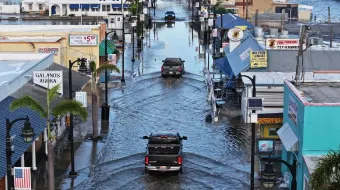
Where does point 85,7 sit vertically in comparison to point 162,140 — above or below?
above

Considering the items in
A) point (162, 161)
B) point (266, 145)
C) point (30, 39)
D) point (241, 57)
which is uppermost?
point (30, 39)

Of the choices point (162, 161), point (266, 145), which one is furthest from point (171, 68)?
point (266, 145)

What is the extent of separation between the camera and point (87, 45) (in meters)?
55.9

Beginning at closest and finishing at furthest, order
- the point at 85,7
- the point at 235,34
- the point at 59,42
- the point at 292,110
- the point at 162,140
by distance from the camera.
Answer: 1. the point at 292,110
2. the point at 162,140
3. the point at 235,34
4. the point at 59,42
5. the point at 85,7

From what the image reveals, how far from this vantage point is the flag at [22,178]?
993 inches

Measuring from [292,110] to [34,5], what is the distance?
99394 mm

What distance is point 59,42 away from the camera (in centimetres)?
5144

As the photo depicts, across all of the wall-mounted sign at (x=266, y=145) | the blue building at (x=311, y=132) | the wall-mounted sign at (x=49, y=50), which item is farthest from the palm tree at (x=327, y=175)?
the wall-mounted sign at (x=49, y=50)

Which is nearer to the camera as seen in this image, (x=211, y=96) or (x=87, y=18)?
(x=211, y=96)

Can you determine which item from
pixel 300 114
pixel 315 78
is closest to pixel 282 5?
pixel 315 78

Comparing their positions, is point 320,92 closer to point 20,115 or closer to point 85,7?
point 20,115

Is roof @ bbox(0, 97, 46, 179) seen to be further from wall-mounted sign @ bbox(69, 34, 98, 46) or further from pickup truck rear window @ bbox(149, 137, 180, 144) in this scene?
wall-mounted sign @ bbox(69, 34, 98, 46)

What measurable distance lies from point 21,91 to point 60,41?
1723 centimetres

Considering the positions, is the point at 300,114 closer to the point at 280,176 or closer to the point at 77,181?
the point at 280,176
